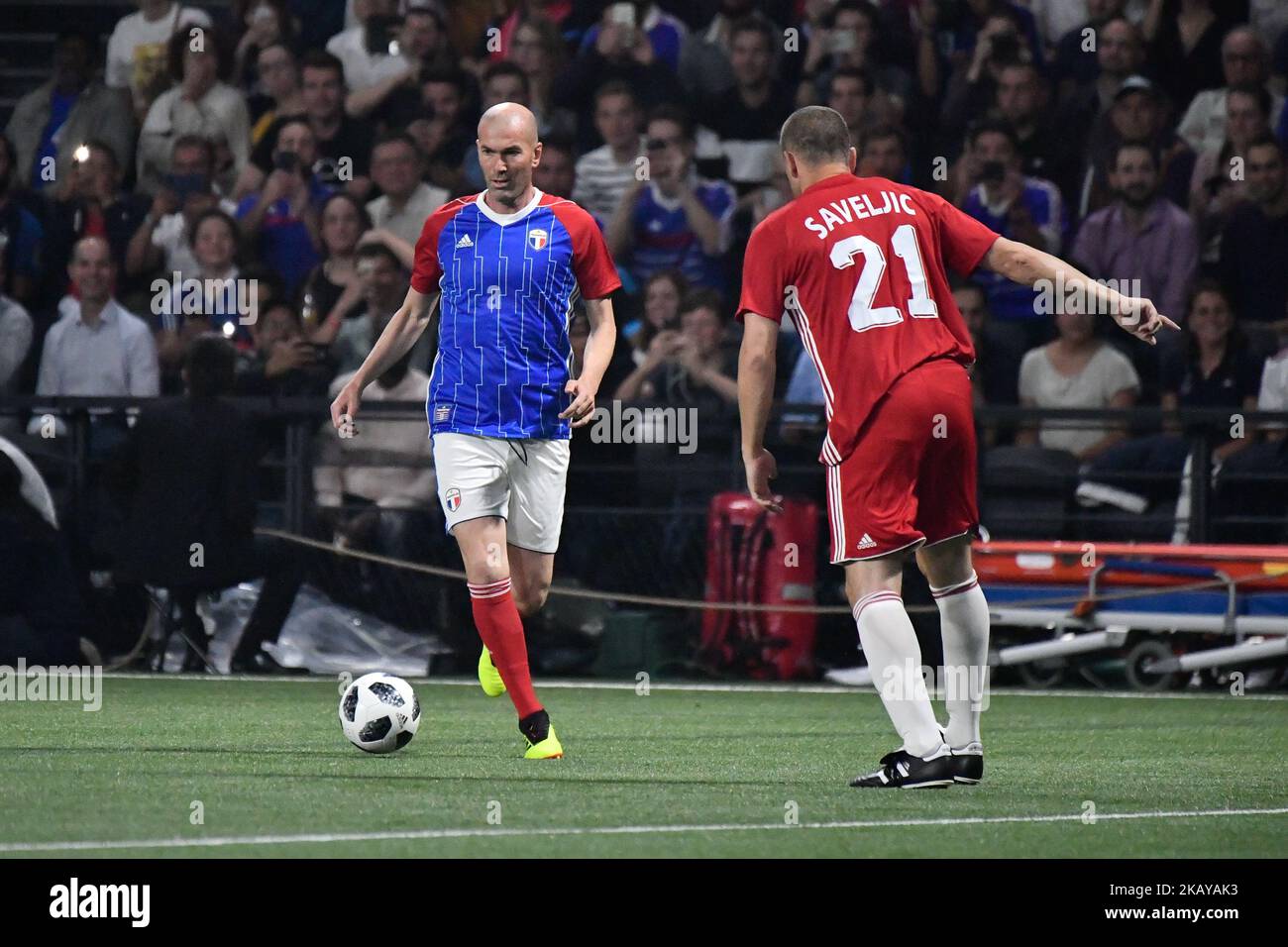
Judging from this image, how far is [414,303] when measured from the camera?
8.30m

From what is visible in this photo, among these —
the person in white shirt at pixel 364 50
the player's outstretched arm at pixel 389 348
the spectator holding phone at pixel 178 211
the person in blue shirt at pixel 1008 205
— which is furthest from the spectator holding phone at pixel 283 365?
the player's outstretched arm at pixel 389 348

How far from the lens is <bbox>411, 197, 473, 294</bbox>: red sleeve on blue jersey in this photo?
8148 mm

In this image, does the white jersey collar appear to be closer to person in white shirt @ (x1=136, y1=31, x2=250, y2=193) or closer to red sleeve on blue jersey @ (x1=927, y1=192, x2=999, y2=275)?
red sleeve on blue jersey @ (x1=927, y1=192, x2=999, y2=275)

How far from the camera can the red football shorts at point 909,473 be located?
22.2 ft

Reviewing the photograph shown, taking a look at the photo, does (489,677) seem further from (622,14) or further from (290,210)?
(622,14)

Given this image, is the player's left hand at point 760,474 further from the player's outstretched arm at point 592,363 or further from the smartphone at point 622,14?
the smartphone at point 622,14

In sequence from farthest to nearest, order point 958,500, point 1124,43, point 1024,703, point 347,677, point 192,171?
1. point 192,171
2. point 1124,43
3. point 347,677
4. point 1024,703
5. point 958,500

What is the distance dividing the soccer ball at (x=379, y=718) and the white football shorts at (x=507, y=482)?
25.3 inches

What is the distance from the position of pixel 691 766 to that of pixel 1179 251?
6.69m

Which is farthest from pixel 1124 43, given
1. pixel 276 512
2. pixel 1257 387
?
Answer: pixel 276 512

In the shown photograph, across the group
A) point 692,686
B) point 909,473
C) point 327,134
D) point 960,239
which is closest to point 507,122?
point 960,239

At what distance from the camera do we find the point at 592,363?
8055mm

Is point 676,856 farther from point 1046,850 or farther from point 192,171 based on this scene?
point 192,171

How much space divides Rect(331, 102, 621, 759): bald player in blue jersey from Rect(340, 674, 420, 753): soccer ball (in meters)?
0.37
